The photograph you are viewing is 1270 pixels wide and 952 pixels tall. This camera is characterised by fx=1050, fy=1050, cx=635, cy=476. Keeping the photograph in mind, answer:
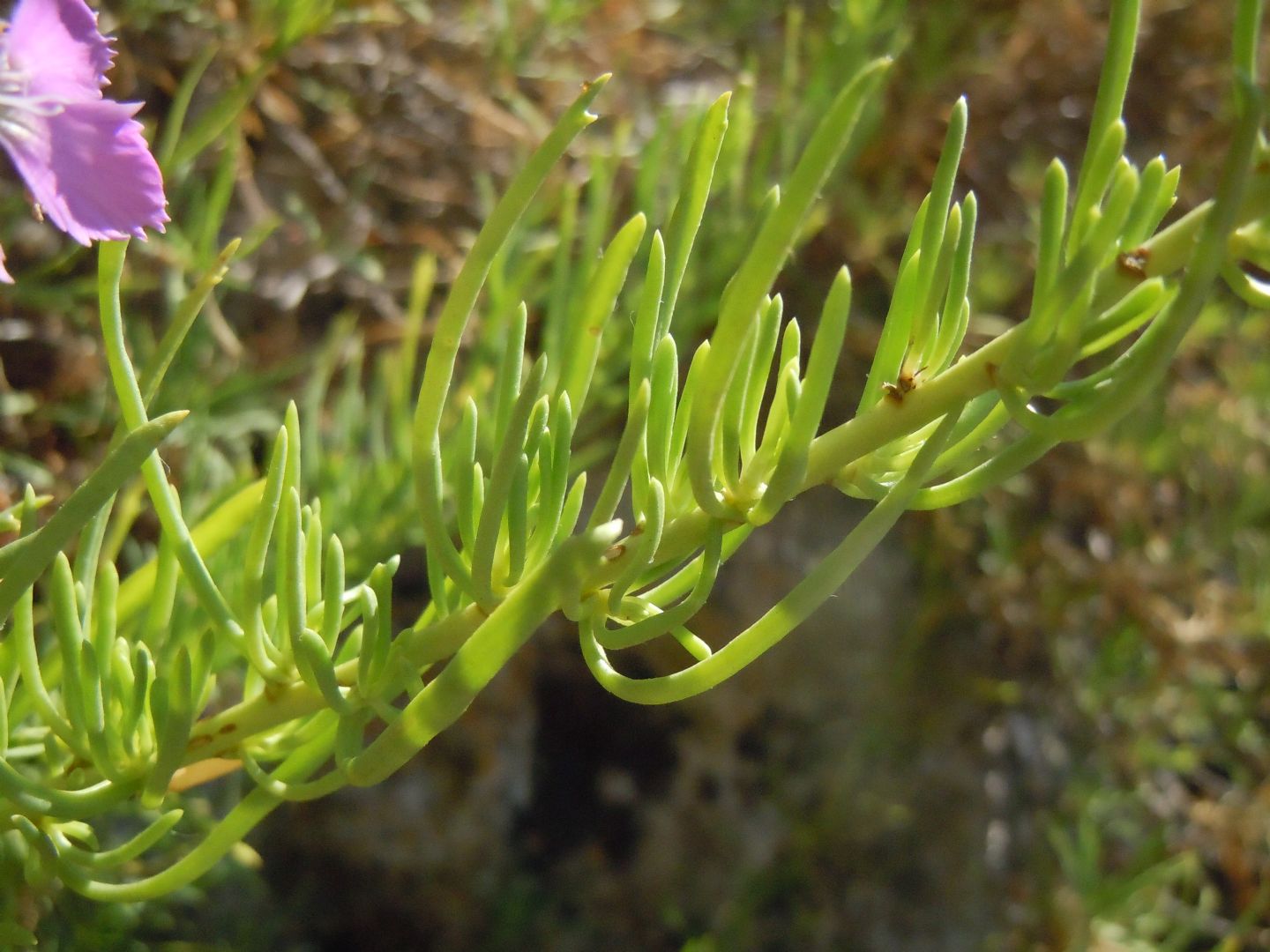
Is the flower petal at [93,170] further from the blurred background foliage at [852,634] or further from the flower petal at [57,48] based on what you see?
the blurred background foliage at [852,634]

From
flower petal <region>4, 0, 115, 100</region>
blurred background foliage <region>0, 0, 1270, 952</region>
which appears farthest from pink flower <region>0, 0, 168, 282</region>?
blurred background foliage <region>0, 0, 1270, 952</region>

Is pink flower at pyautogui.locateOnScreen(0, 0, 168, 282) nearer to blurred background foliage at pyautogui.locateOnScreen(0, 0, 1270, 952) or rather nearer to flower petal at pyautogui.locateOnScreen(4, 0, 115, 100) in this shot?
flower petal at pyautogui.locateOnScreen(4, 0, 115, 100)

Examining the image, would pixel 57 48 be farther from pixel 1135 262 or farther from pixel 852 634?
pixel 852 634

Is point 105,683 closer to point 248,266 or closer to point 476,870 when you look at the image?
point 248,266

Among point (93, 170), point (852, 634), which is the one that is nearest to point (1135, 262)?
point (93, 170)

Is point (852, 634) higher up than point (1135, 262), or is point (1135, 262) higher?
point (1135, 262)

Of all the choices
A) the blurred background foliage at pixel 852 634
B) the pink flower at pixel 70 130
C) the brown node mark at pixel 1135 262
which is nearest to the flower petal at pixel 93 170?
the pink flower at pixel 70 130

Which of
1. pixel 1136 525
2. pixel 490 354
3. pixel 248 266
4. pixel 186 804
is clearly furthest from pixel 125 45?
pixel 1136 525
